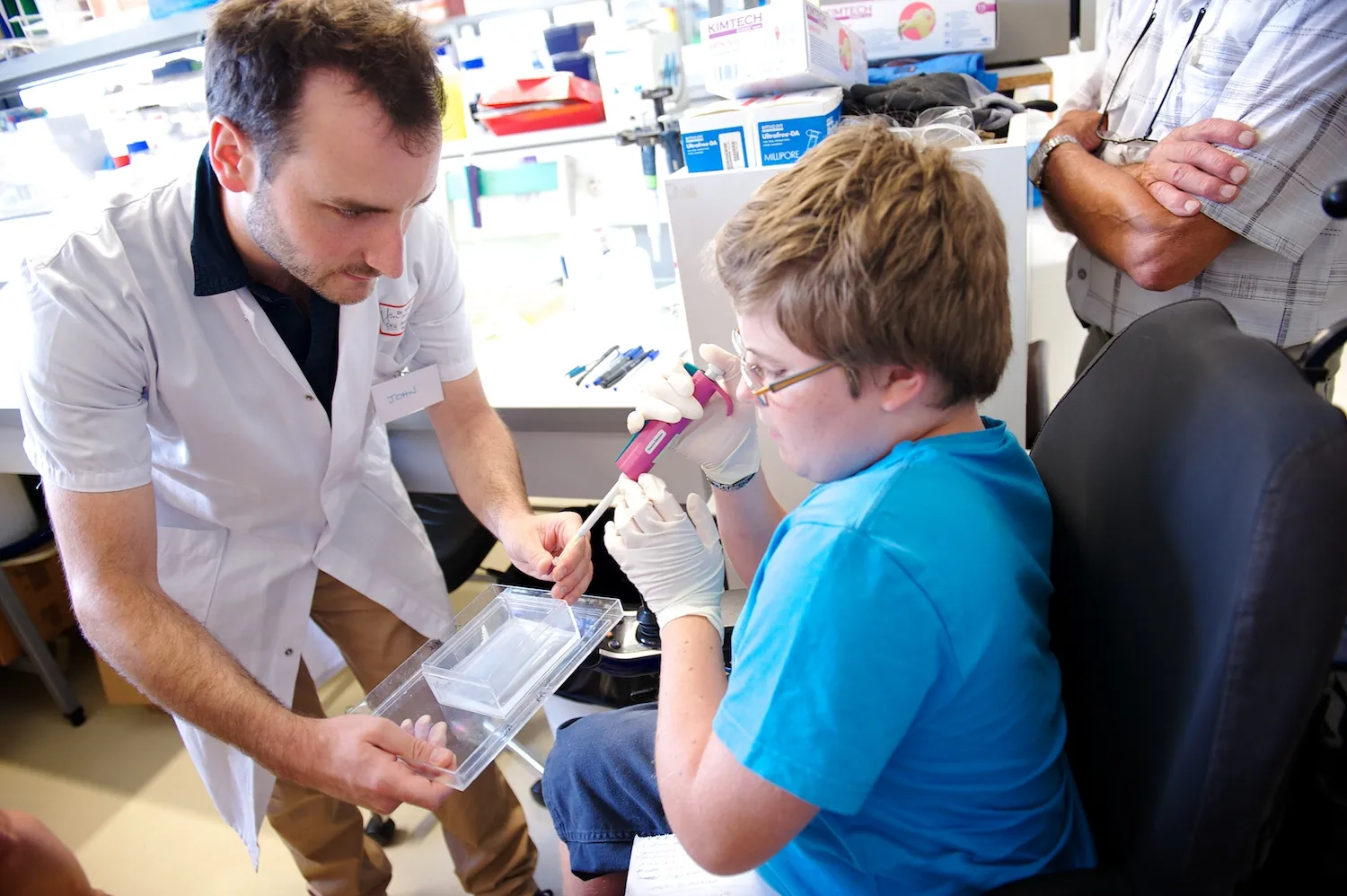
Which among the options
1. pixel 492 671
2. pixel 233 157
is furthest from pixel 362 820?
pixel 233 157

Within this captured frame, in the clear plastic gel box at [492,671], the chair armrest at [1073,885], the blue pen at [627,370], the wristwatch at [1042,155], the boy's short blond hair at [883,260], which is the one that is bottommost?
the clear plastic gel box at [492,671]

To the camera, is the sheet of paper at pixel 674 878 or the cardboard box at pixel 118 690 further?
the cardboard box at pixel 118 690

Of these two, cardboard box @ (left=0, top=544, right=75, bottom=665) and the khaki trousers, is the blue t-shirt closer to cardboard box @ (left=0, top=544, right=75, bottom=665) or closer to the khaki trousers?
the khaki trousers

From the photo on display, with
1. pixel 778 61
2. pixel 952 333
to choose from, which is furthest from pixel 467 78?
pixel 952 333

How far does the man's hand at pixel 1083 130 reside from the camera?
1456mm

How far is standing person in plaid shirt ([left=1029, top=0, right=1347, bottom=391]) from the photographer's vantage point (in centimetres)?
110

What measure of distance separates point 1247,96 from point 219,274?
4.71 ft

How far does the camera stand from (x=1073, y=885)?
681 mm

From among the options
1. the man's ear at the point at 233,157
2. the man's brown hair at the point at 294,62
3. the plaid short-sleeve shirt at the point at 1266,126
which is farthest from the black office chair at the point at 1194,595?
the man's ear at the point at 233,157

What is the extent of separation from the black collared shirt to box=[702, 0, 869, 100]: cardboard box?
0.75 metres

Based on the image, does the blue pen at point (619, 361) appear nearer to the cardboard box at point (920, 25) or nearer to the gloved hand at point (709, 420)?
the gloved hand at point (709, 420)

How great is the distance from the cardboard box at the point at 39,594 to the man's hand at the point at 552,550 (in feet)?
5.50

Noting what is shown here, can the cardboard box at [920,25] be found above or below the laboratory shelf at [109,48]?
below

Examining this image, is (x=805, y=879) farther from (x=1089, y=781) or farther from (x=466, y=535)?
(x=466, y=535)
